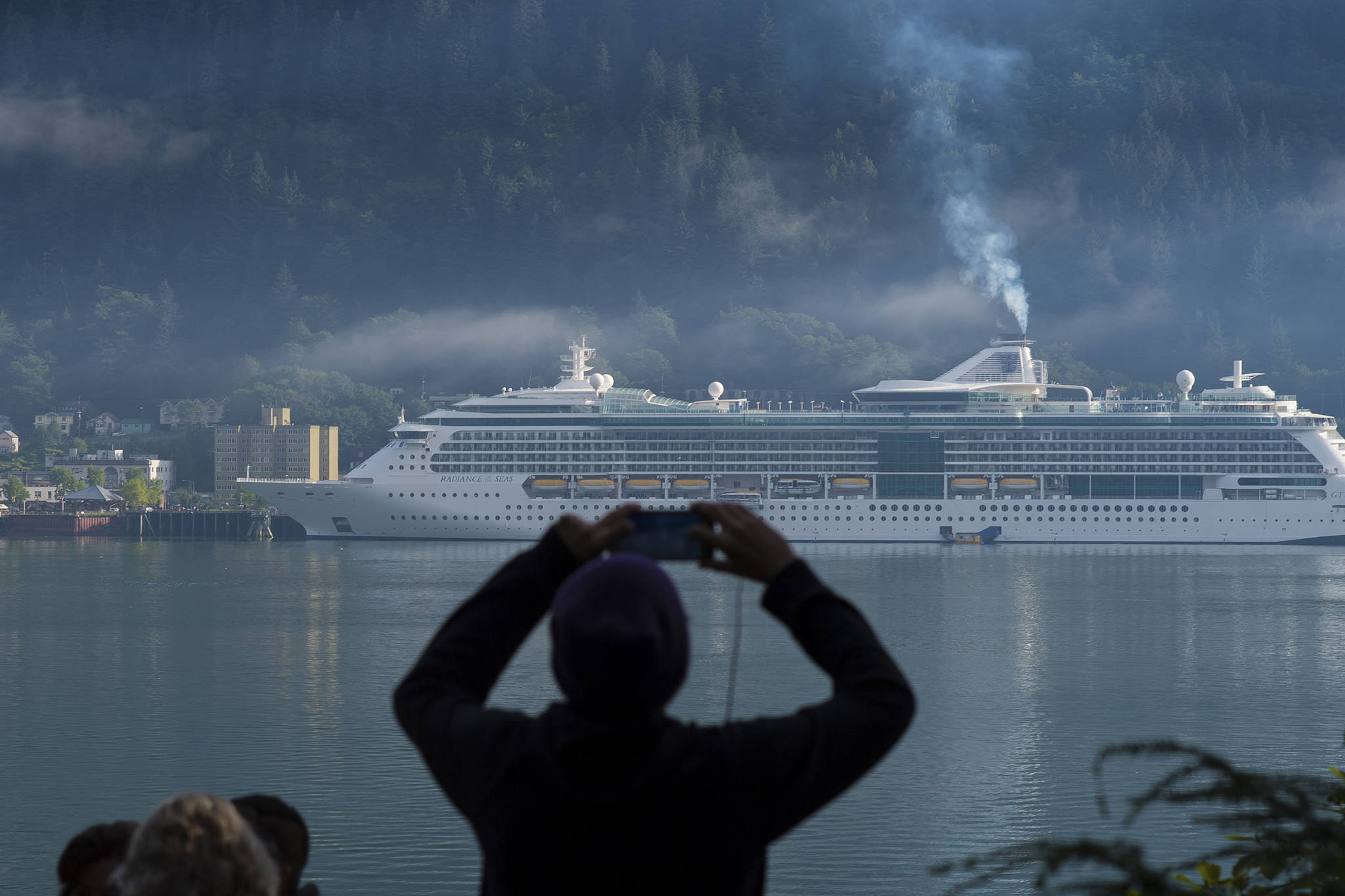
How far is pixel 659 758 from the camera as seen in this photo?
251 cm

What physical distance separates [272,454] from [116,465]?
13769 mm

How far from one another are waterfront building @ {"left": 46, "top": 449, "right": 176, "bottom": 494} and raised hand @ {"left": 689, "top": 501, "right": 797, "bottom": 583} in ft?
393

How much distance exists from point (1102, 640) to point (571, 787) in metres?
31.0

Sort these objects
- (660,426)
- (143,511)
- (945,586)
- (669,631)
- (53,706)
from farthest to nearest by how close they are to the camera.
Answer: (143,511) → (660,426) → (945,586) → (53,706) → (669,631)

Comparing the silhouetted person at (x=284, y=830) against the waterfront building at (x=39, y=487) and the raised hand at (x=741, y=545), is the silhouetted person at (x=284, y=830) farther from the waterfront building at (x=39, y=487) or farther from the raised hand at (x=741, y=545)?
the waterfront building at (x=39, y=487)

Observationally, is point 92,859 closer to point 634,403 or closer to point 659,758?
point 659,758

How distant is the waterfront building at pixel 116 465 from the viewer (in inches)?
4889

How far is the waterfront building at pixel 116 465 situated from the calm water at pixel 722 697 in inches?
3026

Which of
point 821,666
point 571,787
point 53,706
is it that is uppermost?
point 821,666

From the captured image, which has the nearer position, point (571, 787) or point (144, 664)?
point (571, 787)

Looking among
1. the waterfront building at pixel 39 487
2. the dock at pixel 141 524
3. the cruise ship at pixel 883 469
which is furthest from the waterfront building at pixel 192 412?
the cruise ship at pixel 883 469

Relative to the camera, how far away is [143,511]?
9794 centimetres

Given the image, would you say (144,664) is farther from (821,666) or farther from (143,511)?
(143,511)

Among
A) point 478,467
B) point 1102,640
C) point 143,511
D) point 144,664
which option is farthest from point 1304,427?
point 143,511
